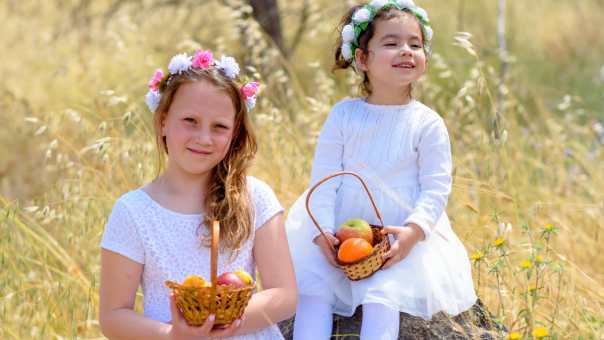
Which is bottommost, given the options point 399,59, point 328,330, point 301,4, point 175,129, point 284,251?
point 328,330

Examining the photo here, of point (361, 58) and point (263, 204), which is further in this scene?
point (361, 58)

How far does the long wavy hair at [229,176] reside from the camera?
184 centimetres

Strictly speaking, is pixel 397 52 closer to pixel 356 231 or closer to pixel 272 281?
pixel 356 231

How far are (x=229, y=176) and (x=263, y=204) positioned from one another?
6.6 inches

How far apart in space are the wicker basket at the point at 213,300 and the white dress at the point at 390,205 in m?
0.60

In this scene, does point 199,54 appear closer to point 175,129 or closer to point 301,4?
point 175,129

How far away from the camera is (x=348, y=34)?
2352 mm

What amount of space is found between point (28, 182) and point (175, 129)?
4110 millimetres

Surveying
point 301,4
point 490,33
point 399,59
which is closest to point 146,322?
point 399,59

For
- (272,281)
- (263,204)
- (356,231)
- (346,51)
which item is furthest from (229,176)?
(346,51)

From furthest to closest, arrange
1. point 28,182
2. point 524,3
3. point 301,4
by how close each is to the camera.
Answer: point 524,3
point 301,4
point 28,182

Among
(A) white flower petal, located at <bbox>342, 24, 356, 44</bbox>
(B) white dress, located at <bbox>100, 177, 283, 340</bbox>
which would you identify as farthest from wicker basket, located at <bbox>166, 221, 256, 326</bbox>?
(A) white flower petal, located at <bbox>342, 24, 356, 44</bbox>

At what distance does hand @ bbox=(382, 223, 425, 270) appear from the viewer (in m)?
1.98

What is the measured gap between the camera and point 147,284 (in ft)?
6.14
